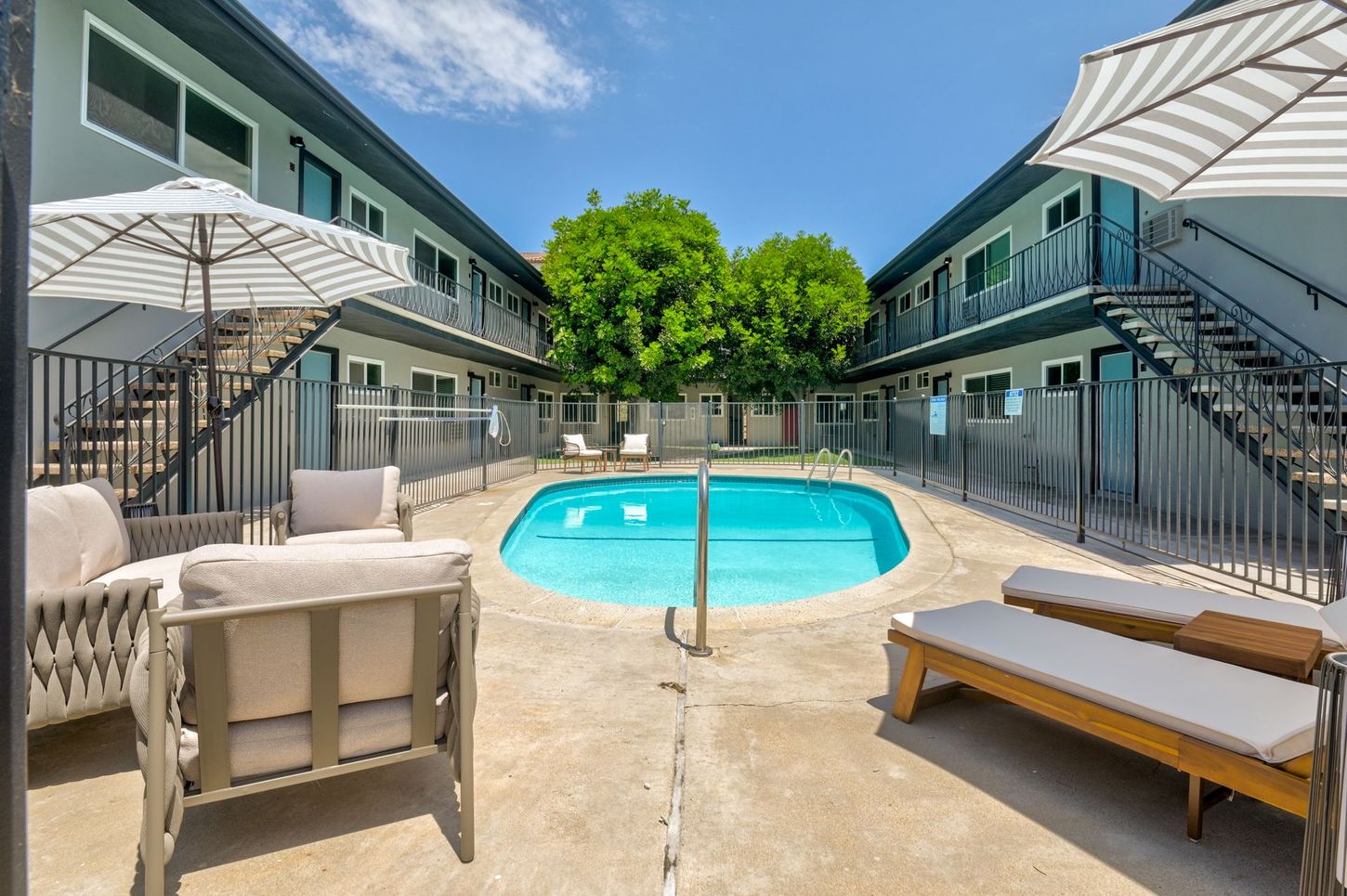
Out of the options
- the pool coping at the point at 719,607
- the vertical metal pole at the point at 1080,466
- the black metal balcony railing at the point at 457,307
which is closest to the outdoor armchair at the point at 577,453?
the black metal balcony railing at the point at 457,307

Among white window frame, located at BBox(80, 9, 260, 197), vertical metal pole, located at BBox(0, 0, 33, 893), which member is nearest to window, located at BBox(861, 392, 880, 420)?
white window frame, located at BBox(80, 9, 260, 197)

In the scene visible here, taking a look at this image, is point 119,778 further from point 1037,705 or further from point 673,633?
point 1037,705

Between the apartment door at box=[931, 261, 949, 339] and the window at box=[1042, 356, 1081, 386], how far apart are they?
261 centimetres

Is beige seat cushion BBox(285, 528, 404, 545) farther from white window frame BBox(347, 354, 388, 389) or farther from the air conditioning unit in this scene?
the air conditioning unit

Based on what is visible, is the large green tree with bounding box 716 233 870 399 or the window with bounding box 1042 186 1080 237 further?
the large green tree with bounding box 716 233 870 399

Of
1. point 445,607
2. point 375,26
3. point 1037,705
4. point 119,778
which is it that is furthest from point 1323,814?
point 375,26

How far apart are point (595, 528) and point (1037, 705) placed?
7.70m

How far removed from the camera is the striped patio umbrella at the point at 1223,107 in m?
2.59

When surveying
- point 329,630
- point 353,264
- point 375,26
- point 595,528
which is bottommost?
point 595,528

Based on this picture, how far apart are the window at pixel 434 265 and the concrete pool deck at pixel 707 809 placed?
1208cm

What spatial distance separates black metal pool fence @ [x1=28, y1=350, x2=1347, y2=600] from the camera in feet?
15.6

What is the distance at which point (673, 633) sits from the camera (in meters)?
3.70

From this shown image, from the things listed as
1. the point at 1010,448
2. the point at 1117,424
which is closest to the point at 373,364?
the point at 1010,448

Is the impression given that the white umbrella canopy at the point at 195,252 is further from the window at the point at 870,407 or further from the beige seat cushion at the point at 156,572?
the window at the point at 870,407
